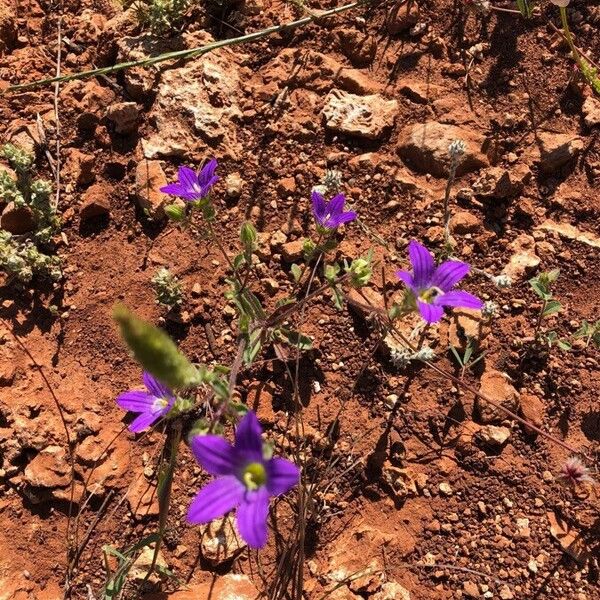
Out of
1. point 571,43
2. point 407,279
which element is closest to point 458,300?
point 407,279

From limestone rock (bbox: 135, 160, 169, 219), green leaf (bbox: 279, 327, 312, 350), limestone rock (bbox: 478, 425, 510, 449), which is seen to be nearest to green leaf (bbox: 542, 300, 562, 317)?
limestone rock (bbox: 478, 425, 510, 449)

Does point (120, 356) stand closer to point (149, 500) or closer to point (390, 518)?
point (149, 500)

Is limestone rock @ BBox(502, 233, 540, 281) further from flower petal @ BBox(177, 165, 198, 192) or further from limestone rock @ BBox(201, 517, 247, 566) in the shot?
limestone rock @ BBox(201, 517, 247, 566)

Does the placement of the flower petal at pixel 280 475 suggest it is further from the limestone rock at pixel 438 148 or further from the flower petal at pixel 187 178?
the limestone rock at pixel 438 148

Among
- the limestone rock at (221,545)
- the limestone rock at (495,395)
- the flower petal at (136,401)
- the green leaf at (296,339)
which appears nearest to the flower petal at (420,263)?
the green leaf at (296,339)

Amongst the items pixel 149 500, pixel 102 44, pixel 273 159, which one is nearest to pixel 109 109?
pixel 102 44
